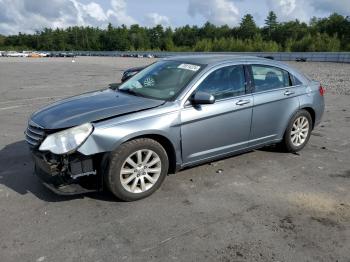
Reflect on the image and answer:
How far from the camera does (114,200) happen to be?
4492mm

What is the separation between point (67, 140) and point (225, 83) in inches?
89.5

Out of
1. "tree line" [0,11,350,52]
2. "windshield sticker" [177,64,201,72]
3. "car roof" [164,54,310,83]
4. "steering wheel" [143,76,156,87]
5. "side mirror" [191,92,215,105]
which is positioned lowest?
"tree line" [0,11,350,52]

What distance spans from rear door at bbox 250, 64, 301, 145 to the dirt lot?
487 mm

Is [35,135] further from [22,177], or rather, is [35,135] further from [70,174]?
[22,177]

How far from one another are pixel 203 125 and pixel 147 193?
3.65ft

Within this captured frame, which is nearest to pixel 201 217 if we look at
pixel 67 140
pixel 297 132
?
pixel 67 140

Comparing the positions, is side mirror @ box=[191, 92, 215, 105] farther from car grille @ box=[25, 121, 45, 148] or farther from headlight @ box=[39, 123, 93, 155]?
car grille @ box=[25, 121, 45, 148]

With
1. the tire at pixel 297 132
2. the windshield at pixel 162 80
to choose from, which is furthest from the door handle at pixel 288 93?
the windshield at pixel 162 80

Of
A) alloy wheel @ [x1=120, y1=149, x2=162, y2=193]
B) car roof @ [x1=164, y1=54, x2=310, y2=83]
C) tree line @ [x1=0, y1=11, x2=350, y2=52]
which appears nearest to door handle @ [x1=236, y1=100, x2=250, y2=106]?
car roof @ [x1=164, y1=54, x2=310, y2=83]

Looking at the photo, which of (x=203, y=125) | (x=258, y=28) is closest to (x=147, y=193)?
(x=203, y=125)

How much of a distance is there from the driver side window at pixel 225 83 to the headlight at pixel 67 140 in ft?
5.21

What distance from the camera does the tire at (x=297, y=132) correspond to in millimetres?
6082

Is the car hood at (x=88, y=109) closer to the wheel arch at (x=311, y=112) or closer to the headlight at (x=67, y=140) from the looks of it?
the headlight at (x=67, y=140)

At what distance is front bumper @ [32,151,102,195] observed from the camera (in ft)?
13.6
